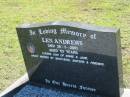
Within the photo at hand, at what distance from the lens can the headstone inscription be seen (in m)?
4.16

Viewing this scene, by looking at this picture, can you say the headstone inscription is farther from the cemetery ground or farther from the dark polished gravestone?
the cemetery ground

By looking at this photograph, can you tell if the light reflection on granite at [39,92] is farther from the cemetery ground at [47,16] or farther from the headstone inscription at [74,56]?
the cemetery ground at [47,16]

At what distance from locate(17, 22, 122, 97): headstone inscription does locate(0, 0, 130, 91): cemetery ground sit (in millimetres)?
1118

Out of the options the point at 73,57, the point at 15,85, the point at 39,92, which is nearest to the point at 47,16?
the point at 15,85

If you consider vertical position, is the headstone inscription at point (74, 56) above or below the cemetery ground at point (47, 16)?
above

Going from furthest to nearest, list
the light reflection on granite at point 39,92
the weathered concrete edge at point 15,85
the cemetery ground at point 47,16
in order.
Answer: the cemetery ground at point 47,16
the weathered concrete edge at point 15,85
the light reflection on granite at point 39,92

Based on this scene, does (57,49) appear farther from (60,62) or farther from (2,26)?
(2,26)

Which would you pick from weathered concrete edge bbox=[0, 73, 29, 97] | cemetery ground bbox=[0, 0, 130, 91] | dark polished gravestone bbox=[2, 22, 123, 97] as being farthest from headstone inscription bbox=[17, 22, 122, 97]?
cemetery ground bbox=[0, 0, 130, 91]

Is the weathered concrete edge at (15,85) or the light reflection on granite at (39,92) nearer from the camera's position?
the light reflection on granite at (39,92)

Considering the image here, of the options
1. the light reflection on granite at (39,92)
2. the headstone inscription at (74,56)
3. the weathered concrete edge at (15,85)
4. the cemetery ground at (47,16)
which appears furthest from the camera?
the cemetery ground at (47,16)

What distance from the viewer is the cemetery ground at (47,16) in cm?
617

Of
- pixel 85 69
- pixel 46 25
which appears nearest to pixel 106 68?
pixel 85 69

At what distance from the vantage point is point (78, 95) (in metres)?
4.62

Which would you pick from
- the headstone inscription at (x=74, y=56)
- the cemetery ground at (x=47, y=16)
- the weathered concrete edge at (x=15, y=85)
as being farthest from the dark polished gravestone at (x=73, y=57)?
the cemetery ground at (x=47, y=16)
